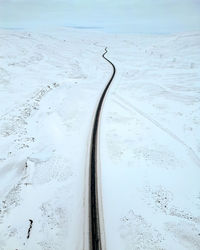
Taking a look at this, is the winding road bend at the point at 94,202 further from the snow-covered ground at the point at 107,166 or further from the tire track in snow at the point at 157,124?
the tire track in snow at the point at 157,124

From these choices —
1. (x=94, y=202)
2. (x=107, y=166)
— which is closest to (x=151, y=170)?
(x=107, y=166)

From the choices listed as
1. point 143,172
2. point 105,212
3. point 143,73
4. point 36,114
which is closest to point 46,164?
point 105,212

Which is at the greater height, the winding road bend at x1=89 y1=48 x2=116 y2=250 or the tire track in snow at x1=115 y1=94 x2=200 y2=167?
the tire track in snow at x1=115 y1=94 x2=200 y2=167

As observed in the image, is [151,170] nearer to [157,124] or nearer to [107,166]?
[107,166]

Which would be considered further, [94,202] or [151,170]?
[151,170]

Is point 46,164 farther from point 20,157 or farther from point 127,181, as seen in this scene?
point 127,181

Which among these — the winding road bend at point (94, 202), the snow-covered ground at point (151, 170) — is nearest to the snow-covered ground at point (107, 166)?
the snow-covered ground at point (151, 170)

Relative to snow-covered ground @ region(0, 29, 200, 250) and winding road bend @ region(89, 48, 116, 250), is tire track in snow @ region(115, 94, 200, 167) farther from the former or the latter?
winding road bend @ region(89, 48, 116, 250)

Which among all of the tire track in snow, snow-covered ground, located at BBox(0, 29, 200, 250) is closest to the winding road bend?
snow-covered ground, located at BBox(0, 29, 200, 250)

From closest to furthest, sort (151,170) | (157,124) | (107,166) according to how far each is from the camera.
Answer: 1. (151,170)
2. (107,166)
3. (157,124)
